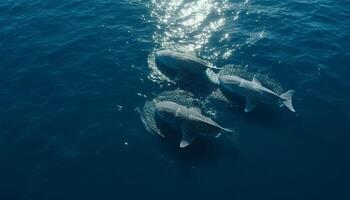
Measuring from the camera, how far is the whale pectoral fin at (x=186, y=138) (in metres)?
47.2

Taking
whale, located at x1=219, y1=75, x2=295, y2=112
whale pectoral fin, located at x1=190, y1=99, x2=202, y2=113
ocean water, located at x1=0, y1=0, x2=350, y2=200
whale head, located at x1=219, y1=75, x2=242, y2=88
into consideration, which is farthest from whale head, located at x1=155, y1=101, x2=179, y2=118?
whale, located at x1=219, y1=75, x2=295, y2=112

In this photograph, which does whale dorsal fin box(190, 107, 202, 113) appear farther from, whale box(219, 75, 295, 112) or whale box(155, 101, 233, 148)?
whale box(219, 75, 295, 112)

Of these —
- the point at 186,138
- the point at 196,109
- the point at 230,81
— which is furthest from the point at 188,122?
the point at 230,81

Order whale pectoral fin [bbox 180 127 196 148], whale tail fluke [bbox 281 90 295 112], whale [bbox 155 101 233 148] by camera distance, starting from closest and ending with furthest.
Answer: whale pectoral fin [bbox 180 127 196 148] → whale [bbox 155 101 233 148] → whale tail fluke [bbox 281 90 295 112]

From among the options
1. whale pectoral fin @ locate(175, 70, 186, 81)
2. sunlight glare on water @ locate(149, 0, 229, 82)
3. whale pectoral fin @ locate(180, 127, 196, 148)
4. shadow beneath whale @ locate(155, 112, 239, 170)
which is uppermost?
sunlight glare on water @ locate(149, 0, 229, 82)

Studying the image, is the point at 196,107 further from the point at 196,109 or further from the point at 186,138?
the point at 186,138

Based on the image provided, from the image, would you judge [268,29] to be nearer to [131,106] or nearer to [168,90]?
[168,90]

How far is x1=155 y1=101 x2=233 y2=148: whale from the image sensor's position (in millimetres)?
48125

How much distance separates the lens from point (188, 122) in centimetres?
4897

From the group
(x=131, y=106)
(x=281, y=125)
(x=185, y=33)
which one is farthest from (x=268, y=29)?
(x=131, y=106)

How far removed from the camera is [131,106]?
5394 cm

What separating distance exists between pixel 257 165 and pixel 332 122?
40.4ft

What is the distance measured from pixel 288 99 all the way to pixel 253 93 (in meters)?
4.53

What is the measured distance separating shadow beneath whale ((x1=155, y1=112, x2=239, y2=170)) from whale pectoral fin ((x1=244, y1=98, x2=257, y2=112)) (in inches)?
247
